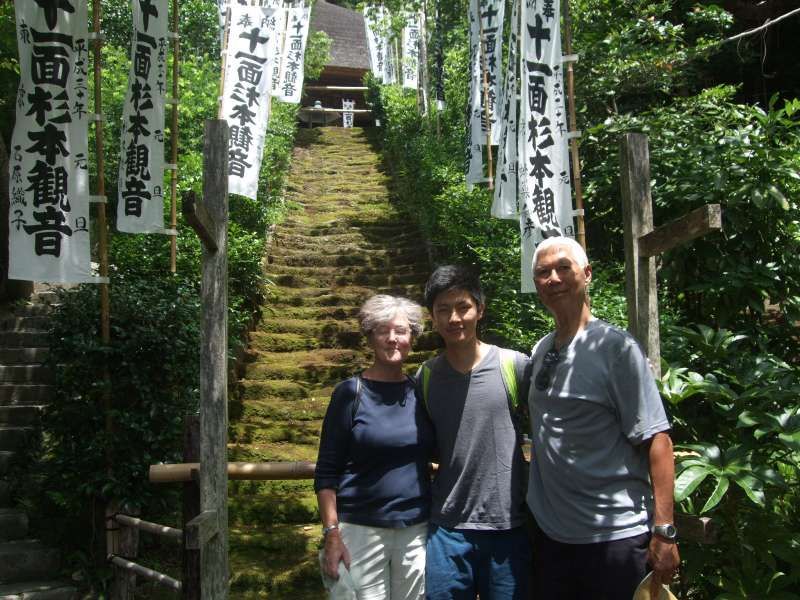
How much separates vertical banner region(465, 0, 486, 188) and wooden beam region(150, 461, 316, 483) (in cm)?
607

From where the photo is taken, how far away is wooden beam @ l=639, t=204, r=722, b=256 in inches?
99.3

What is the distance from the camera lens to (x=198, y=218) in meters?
2.85

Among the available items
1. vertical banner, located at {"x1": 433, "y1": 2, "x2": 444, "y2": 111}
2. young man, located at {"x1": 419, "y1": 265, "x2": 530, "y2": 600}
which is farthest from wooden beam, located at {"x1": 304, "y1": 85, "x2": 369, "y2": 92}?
young man, located at {"x1": 419, "y1": 265, "x2": 530, "y2": 600}

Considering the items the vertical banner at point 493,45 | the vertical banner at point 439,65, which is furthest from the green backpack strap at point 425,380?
the vertical banner at point 439,65

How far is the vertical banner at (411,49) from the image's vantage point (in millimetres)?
16016

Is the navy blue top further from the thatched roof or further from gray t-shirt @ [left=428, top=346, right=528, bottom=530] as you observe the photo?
the thatched roof

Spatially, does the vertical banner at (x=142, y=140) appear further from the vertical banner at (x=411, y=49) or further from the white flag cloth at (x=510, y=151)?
the vertical banner at (x=411, y=49)

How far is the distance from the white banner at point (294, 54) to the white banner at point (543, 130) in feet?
30.7

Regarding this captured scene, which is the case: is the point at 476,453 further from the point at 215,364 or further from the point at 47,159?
the point at 47,159

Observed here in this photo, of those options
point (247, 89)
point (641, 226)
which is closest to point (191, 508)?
point (641, 226)

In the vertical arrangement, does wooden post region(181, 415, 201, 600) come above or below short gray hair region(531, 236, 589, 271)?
below

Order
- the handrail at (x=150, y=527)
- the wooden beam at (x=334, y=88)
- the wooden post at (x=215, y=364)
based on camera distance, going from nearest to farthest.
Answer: the wooden post at (x=215, y=364) < the handrail at (x=150, y=527) < the wooden beam at (x=334, y=88)

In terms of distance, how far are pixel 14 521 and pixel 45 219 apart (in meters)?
2.22

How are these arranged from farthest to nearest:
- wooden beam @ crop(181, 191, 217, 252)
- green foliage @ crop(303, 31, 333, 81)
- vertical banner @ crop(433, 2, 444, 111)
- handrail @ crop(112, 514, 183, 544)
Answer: green foliage @ crop(303, 31, 333, 81)
vertical banner @ crop(433, 2, 444, 111)
handrail @ crop(112, 514, 183, 544)
wooden beam @ crop(181, 191, 217, 252)
